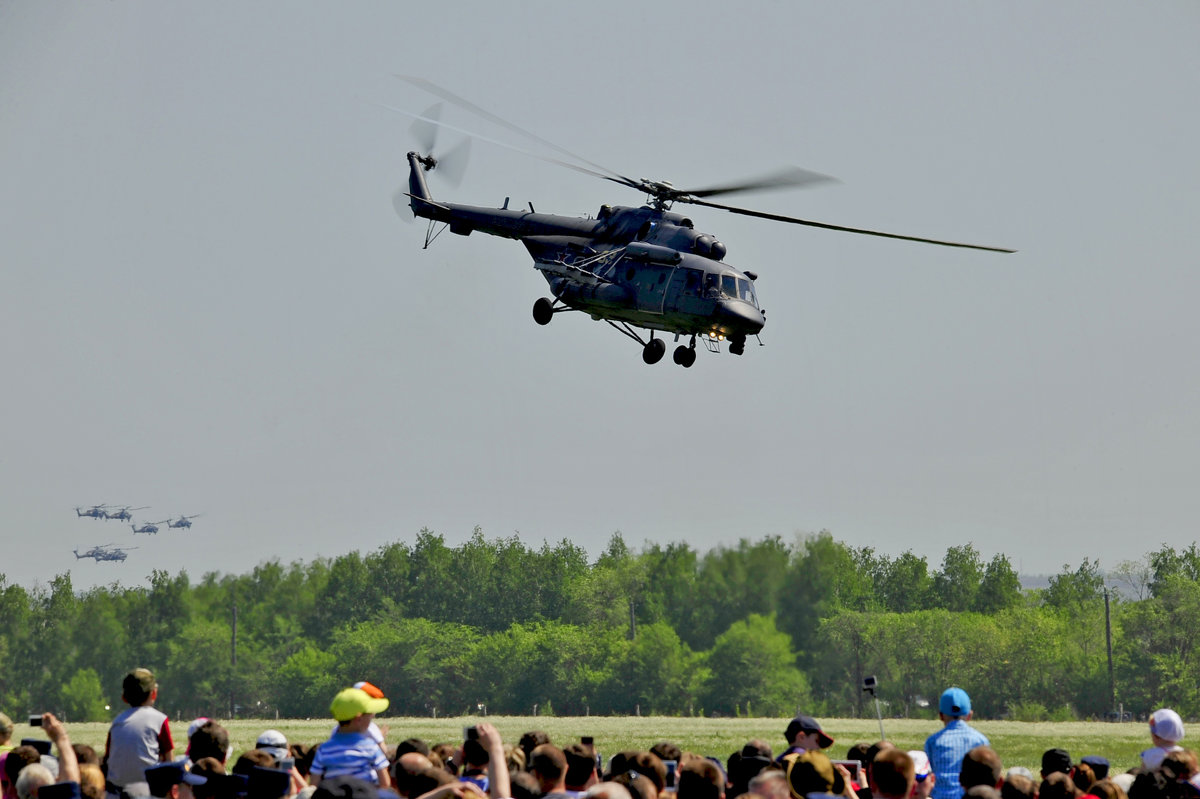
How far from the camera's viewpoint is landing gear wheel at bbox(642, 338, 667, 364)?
37.7 metres

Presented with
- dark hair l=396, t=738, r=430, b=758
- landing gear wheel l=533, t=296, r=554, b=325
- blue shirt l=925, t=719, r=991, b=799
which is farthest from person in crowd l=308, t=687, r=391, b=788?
landing gear wheel l=533, t=296, r=554, b=325

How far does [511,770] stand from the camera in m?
11.9

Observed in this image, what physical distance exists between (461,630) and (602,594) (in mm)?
A: 9459

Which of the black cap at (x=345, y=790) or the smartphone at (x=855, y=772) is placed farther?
the smartphone at (x=855, y=772)

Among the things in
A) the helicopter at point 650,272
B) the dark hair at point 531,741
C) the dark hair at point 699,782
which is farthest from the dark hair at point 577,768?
the helicopter at point 650,272

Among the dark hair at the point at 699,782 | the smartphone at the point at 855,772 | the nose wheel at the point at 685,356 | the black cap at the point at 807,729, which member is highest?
the nose wheel at the point at 685,356

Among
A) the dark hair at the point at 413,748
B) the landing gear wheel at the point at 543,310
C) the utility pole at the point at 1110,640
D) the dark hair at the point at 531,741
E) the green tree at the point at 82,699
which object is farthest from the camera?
the green tree at the point at 82,699

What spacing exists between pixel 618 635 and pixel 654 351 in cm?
5322

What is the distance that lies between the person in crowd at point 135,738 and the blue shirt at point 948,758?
6.14 metres

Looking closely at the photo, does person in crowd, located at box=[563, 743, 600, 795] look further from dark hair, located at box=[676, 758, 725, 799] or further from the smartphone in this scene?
the smartphone

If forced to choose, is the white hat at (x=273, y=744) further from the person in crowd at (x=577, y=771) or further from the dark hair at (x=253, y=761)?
the person in crowd at (x=577, y=771)

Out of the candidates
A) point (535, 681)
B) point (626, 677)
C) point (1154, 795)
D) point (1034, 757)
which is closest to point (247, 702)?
point (535, 681)

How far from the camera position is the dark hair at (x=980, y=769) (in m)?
10.6

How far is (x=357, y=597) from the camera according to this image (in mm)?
101375
